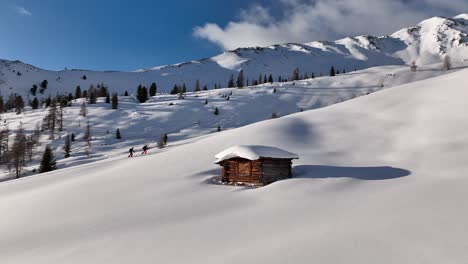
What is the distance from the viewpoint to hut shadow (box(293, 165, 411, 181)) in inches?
887

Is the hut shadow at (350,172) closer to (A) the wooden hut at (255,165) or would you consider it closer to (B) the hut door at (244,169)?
(A) the wooden hut at (255,165)

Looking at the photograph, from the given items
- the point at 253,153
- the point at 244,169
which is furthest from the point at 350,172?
the point at 244,169

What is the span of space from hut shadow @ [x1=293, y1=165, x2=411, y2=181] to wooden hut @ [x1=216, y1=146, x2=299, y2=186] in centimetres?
119

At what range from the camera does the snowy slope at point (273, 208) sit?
38.3 ft

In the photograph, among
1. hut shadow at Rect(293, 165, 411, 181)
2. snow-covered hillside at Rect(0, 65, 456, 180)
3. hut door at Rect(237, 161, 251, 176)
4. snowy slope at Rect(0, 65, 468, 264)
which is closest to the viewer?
snowy slope at Rect(0, 65, 468, 264)

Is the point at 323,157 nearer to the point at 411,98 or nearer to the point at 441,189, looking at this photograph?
the point at 441,189

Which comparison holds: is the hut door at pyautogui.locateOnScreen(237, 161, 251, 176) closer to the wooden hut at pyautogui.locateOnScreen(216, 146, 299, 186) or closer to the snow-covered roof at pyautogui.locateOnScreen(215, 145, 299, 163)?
the wooden hut at pyautogui.locateOnScreen(216, 146, 299, 186)

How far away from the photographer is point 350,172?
23859 mm

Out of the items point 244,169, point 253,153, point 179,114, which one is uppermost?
point 253,153

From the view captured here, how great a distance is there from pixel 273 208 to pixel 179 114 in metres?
86.1

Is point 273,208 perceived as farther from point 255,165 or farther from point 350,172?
point 350,172

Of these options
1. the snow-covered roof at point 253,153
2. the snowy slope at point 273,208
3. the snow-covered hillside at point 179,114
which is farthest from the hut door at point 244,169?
the snow-covered hillside at point 179,114

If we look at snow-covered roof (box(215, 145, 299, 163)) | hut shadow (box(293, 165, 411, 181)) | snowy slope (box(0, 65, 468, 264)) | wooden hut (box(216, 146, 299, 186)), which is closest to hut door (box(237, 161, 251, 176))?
wooden hut (box(216, 146, 299, 186))

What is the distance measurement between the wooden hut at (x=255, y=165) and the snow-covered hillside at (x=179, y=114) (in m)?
40.2
